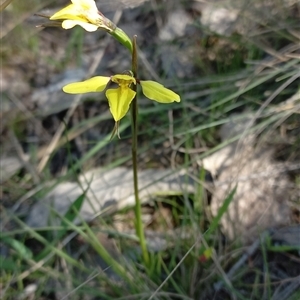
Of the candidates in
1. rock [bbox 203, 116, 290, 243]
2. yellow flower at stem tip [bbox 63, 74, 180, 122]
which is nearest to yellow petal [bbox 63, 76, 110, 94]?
yellow flower at stem tip [bbox 63, 74, 180, 122]

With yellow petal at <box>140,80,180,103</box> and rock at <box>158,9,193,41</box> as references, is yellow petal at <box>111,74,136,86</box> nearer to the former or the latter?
yellow petal at <box>140,80,180,103</box>

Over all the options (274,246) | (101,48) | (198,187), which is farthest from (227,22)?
(274,246)

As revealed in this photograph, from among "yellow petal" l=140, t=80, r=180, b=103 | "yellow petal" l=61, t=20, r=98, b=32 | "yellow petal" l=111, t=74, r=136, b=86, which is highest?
"yellow petal" l=61, t=20, r=98, b=32

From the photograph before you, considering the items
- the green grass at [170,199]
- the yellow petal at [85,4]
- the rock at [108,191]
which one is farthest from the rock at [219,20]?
the yellow petal at [85,4]

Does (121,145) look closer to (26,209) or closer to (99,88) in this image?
(26,209)

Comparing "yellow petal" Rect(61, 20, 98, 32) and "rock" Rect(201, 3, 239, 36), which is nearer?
"yellow petal" Rect(61, 20, 98, 32)

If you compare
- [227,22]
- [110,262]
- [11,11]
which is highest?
[11,11]

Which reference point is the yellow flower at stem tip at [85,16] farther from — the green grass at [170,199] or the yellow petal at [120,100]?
the green grass at [170,199]

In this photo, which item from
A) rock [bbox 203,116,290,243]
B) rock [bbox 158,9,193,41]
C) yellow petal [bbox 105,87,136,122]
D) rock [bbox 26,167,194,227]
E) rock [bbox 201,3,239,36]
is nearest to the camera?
yellow petal [bbox 105,87,136,122]
